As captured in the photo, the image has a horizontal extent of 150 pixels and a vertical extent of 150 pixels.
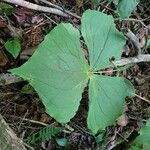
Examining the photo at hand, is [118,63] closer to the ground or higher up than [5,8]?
closer to the ground

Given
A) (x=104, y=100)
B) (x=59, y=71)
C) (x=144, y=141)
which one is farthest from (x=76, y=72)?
(x=144, y=141)

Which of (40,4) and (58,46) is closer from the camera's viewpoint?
(58,46)

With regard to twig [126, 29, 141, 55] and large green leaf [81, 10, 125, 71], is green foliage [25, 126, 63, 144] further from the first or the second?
twig [126, 29, 141, 55]

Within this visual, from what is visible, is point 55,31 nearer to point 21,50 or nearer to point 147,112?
point 21,50

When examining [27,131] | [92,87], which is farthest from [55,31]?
[27,131]

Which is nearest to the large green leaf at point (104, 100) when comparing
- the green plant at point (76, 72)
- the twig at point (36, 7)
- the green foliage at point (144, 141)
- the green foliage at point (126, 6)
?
the green plant at point (76, 72)

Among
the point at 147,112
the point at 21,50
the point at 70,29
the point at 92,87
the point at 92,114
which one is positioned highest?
the point at 70,29

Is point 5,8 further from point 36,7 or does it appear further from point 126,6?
point 126,6
